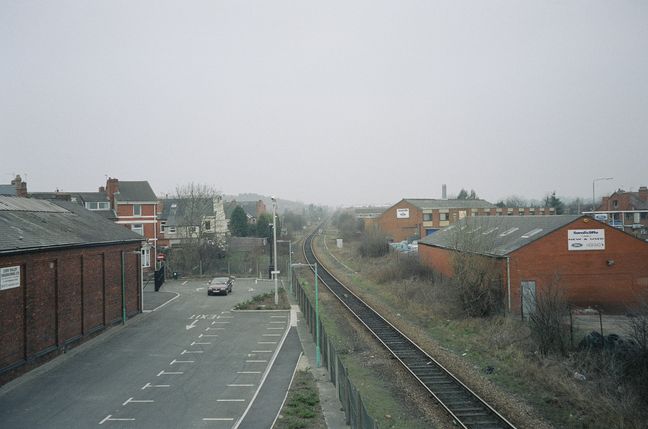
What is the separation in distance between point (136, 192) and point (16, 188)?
2009 cm

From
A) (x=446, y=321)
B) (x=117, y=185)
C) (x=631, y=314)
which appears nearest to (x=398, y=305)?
(x=446, y=321)

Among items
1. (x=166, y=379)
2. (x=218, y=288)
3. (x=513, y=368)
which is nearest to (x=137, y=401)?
(x=166, y=379)

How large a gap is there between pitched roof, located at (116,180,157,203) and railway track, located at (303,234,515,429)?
115ft

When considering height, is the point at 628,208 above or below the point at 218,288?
above

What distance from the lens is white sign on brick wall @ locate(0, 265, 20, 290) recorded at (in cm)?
1695

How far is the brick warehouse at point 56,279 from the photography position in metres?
17.6

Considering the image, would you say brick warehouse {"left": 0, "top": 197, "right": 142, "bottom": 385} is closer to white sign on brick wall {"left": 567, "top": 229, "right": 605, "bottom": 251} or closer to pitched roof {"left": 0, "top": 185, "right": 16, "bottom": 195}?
pitched roof {"left": 0, "top": 185, "right": 16, "bottom": 195}

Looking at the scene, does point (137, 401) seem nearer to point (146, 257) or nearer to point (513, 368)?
point (513, 368)

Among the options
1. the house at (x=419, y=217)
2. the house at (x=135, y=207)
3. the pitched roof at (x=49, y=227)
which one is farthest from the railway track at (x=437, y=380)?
the house at (x=419, y=217)

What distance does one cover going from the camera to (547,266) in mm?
27766

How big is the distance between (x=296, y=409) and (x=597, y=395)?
8643 millimetres

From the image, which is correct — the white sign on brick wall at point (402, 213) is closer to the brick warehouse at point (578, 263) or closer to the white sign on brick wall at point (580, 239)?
the brick warehouse at point (578, 263)

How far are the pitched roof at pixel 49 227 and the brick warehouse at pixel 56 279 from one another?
47mm

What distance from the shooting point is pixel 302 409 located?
552 inches
